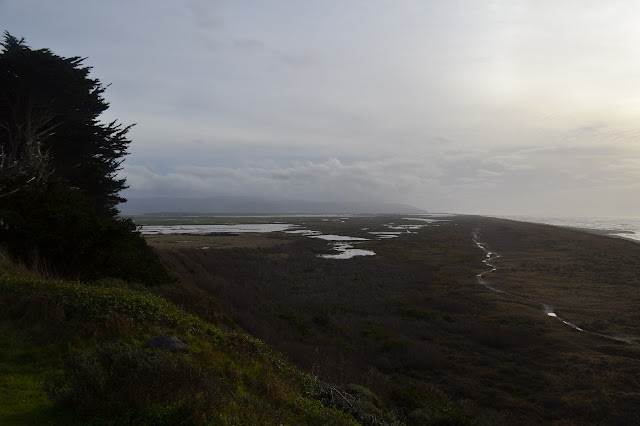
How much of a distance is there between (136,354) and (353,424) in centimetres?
432

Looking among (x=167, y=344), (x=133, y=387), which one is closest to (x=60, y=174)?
(x=167, y=344)

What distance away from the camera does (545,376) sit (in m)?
13.7

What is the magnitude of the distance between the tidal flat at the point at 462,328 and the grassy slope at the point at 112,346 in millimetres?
4114

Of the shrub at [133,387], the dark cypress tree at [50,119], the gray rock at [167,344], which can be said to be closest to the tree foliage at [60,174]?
the dark cypress tree at [50,119]

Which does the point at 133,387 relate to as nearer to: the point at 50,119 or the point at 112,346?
the point at 112,346

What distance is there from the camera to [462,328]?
64.6ft

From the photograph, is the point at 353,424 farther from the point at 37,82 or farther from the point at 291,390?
the point at 37,82

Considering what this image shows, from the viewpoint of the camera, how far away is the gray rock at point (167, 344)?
720 cm

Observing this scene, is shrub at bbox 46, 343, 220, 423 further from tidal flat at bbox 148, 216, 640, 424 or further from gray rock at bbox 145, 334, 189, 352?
tidal flat at bbox 148, 216, 640, 424

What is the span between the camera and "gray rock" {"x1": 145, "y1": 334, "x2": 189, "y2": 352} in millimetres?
7203

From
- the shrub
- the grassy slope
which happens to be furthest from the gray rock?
the shrub

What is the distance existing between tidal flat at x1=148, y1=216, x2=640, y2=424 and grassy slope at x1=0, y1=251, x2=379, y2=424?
411 cm

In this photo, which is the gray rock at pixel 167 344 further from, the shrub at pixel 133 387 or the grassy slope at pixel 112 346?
the shrub at pixel 133 387

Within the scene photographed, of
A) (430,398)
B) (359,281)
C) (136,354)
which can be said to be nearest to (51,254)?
(136,354)
